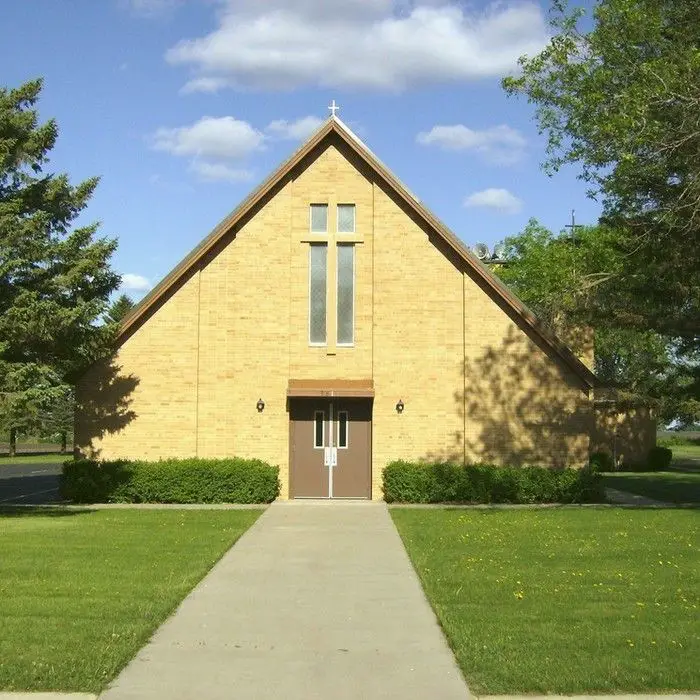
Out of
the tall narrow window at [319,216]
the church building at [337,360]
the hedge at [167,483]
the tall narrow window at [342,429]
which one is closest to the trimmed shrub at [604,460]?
the church building at [337,360]

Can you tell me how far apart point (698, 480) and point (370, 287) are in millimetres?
18109

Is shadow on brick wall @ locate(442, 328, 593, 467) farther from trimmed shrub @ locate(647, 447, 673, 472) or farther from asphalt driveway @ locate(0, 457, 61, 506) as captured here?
trimmed shrub @ locate(647, 447, 673, 472)

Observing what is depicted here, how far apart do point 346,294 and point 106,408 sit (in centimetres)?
671

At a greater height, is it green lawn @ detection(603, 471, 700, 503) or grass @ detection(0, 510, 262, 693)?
grass @ detection(0, 510, 262, 693)

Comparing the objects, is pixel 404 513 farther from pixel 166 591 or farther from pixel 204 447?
pixel 166 591

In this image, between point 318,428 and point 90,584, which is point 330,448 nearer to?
point 318,428

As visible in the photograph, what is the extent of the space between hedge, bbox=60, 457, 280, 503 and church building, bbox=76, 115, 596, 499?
1029 millimetres

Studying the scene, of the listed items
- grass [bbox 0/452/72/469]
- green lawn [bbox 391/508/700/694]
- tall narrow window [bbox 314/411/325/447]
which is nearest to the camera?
green lawn [bbox 391/508/700/694]

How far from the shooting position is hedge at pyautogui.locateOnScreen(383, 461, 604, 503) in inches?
931

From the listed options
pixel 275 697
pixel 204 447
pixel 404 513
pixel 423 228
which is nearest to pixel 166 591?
pixel 275 697

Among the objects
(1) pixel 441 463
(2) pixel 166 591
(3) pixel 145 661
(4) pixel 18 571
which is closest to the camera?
(3) pixel 145 661

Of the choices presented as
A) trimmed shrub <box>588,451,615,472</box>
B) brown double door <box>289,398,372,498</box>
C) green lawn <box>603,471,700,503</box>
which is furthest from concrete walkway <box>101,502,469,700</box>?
trimmed shrub <box>588,451,615,472</box>

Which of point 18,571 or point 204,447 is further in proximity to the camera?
point 204,447

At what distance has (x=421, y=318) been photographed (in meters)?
A: 25.0
